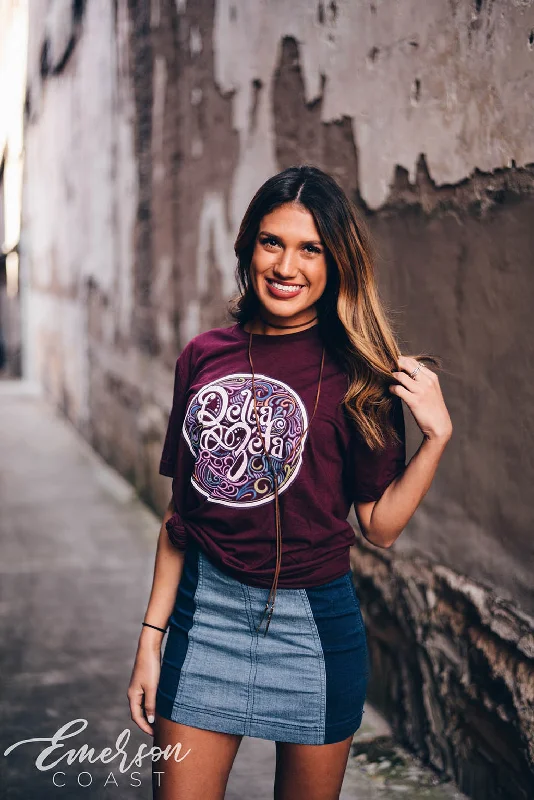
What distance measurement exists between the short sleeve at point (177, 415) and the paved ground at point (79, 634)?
1261 mm

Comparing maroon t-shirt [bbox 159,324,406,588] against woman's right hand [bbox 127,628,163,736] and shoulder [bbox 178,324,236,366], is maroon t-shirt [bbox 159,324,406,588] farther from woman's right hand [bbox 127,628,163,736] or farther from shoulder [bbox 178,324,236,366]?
woman's right hand [bbox 127,628,163,736]

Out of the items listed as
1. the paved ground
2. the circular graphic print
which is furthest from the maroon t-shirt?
the paved ground

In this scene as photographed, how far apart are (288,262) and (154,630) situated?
28.3 inches

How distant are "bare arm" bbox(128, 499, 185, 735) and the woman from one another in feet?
0.10

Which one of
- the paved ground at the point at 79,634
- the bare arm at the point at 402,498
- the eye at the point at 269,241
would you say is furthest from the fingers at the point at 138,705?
the paved ground at the point at 79,634

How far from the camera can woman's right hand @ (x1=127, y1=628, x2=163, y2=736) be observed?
1766 millimetres

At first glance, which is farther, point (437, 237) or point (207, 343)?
point (437, 237)

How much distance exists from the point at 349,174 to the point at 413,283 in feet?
1.71

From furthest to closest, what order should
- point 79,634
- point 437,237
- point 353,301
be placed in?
point 79,634, point 437,237, point 353,301

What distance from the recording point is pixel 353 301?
1711 millimetres

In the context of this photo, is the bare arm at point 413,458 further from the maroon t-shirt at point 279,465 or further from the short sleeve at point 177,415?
the short sleeve at point 177,415

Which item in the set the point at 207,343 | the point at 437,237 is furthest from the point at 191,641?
the point at 437,237

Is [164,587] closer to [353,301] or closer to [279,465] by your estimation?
[279,465]

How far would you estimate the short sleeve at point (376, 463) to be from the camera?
1.69m
